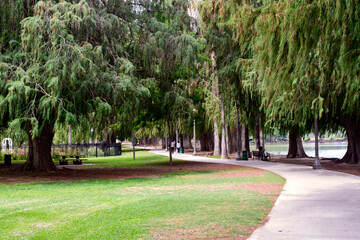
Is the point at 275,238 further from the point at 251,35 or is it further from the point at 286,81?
the point at 251,35

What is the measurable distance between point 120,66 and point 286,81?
11.0 metres

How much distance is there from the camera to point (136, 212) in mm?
9039

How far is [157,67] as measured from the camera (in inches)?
958

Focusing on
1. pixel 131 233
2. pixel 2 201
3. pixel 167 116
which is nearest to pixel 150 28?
pixel 167 116

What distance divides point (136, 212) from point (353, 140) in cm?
2012

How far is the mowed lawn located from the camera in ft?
23.2

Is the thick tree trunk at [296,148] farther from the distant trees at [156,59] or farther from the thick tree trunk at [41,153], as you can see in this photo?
the thick tree trunk at [41,153]

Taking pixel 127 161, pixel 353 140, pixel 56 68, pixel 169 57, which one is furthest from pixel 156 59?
pixel 127 161

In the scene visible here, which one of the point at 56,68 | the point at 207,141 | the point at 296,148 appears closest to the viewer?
the point at 56,68

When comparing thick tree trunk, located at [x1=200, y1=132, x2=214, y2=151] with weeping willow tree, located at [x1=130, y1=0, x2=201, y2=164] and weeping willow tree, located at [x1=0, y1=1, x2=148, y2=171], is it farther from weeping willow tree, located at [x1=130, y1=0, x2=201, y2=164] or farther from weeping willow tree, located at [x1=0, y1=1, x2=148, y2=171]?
weeping willow tree, located at [x1=0, y1=1, x2=148, y2=171]

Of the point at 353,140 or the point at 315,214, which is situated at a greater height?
the point at 353,140

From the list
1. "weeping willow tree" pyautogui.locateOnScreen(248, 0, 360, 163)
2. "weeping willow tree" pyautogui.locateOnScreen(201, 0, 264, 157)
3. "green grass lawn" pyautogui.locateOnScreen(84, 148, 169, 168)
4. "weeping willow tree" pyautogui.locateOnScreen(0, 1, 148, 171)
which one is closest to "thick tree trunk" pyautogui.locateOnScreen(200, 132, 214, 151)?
"green grass lawn" pyautogui.locateOnScreen(84, 148, 169, 168)

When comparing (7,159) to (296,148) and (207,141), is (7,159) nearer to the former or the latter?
(296,148)

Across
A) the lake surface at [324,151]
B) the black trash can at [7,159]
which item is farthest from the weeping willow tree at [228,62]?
the lake surface at [324,151]
